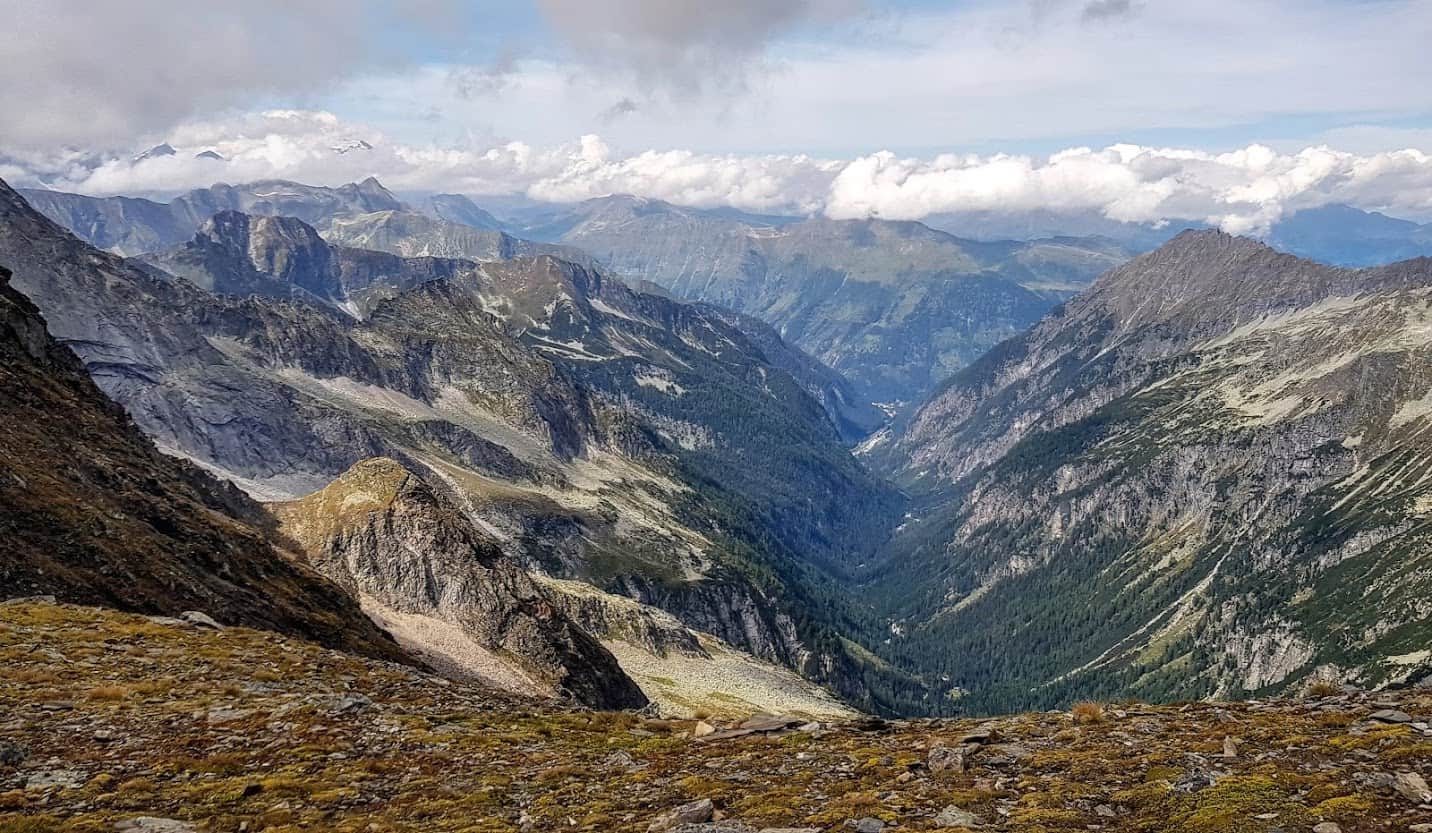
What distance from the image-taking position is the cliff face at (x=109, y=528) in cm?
6012

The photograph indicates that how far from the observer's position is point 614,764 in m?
35.9

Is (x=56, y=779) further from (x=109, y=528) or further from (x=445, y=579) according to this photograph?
(x=445, y=579)

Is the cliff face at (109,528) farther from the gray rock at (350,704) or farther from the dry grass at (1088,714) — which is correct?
the dry grass at (1088,714)

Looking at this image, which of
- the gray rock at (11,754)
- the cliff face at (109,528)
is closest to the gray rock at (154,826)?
the gray rock at (11,754)

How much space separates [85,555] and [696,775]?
51089 millimetres

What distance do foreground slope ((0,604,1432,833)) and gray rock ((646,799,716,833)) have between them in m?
0.08

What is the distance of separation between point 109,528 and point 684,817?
58.3 metres

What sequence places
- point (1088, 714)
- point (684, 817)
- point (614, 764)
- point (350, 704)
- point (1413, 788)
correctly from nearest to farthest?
point (1413, 788), point (684, 817), point (614, 764), point (1088, 714), point (350, 704)

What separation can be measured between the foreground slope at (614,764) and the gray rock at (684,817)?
8 centimetres

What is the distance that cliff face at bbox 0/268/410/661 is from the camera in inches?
2367

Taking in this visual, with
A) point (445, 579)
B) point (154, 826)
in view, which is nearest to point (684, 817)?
point (154, 826)

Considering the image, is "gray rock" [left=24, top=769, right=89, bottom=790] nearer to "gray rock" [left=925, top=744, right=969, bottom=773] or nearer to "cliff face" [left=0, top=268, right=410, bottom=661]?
"gray rock" [left=925, top=744, right=969, bottom=773]

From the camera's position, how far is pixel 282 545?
13988 centimetres

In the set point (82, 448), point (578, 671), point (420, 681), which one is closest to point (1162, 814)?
point (420, 681)
